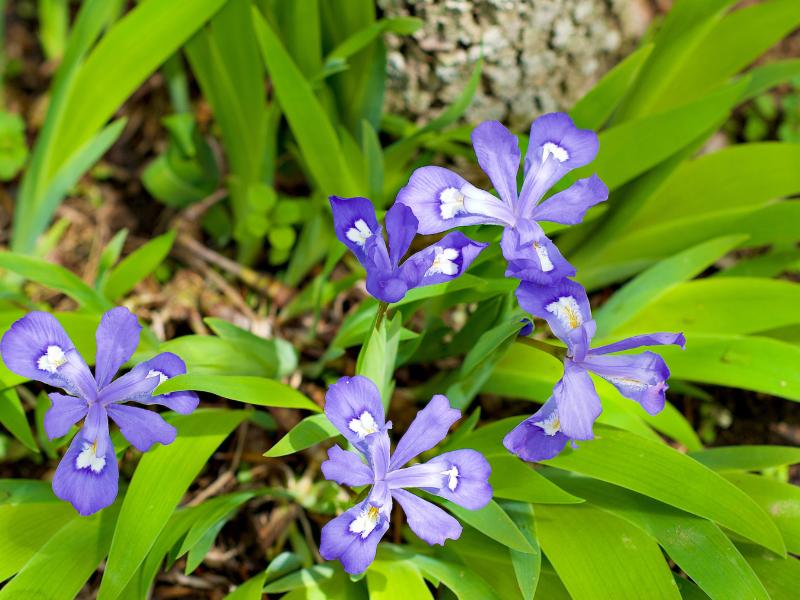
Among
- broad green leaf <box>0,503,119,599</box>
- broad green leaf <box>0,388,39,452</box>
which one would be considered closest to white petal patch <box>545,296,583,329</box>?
broad green leaf <box>0,503,119,599</box>

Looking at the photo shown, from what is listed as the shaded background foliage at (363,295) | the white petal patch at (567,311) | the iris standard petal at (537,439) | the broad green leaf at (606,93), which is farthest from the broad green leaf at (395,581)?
the broad green leaf at (606,93)

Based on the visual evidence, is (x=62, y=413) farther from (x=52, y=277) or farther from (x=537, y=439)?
(x=537, y=439)

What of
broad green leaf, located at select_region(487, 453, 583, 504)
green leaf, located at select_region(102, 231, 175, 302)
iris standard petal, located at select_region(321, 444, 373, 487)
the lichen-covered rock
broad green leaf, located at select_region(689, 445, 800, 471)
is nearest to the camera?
iris standard petal, located at select_region(321, 444, 373, 487)

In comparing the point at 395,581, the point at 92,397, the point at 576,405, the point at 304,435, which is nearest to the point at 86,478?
the point at 92,397

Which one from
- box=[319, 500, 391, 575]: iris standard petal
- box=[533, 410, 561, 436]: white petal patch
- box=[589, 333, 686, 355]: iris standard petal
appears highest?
box=[589, 333, 686, 355]: iris standard petal

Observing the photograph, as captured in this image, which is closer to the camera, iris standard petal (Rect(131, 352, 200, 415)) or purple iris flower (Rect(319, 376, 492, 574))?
purple iris flower (Rect(319, 376, 492, 574))

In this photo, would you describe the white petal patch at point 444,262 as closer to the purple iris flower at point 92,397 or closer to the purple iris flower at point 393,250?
the purple iris flower at point 393,250

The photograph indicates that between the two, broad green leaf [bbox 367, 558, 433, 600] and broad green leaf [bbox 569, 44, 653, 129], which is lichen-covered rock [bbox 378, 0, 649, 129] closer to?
broad green leaf [bbox 569, 44, 653, 129]
